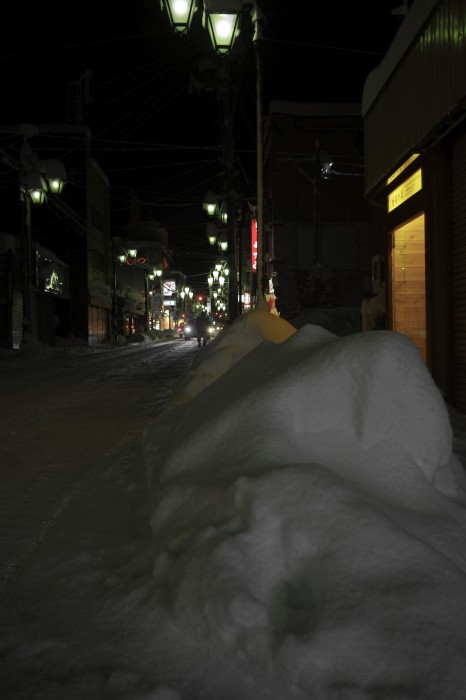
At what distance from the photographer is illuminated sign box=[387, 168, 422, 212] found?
11.6m

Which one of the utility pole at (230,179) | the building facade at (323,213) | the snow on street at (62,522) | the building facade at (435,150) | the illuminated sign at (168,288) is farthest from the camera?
the illuminated sign at (168,288)

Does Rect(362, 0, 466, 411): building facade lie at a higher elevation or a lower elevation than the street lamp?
lower

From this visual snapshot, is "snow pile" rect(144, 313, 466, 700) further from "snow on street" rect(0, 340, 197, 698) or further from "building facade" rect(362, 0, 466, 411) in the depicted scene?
"building facade" rect(362, 0, 466, 411)

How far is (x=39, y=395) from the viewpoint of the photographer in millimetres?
12719

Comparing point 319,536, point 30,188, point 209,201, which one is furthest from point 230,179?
point 319,536

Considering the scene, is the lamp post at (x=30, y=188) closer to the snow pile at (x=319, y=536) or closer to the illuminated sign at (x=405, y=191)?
the illuminated sign at (x=405, y=191)

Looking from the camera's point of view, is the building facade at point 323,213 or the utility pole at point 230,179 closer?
the utility pole at point 230,179

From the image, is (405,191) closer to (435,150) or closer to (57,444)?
(435,150)

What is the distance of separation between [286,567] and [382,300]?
14.9 m

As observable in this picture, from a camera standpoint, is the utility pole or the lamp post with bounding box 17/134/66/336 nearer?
the utility pole

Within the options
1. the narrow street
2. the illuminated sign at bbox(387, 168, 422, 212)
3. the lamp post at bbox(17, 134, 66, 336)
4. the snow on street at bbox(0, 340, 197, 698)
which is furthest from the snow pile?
the lamp post at bbox(17, 134, 66, 336)

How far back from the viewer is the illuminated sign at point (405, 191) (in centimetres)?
1160

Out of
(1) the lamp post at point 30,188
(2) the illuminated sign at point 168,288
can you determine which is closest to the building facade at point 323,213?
(1) the lamp post at point 30,188

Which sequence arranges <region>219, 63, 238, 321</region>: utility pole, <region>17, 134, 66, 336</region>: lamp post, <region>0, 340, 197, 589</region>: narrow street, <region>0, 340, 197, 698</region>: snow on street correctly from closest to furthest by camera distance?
1. <region>0, 340, 197, 698</region>: snow on street
2. <region>0, 340, 197, 589</region>: narrow street
3. <region>219, 63, 238, 321</region>: utility pole
4. <region>17, 134, 66, 336</region>: lamp post
